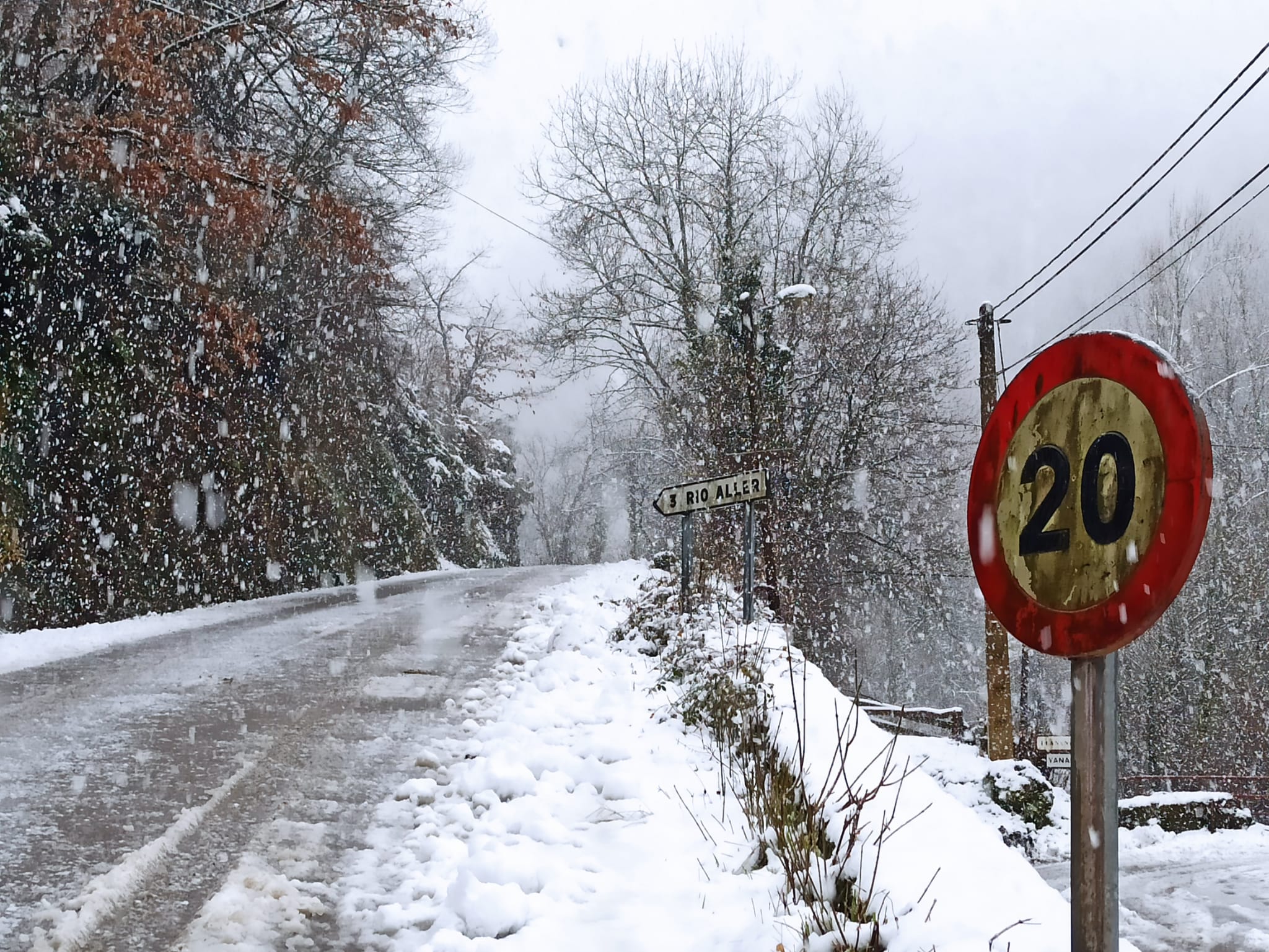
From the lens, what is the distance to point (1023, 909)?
292 centimetres

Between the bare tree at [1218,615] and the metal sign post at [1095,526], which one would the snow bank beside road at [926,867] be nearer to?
the metal sign post at [1095,526]

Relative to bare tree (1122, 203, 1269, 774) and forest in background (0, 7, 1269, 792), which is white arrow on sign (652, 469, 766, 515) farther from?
bare tree (1122, 203, 1269, 774)

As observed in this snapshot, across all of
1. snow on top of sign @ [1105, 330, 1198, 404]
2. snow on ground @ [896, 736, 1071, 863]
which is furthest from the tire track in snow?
snow on ground @ [896, 736, 1071, 863]

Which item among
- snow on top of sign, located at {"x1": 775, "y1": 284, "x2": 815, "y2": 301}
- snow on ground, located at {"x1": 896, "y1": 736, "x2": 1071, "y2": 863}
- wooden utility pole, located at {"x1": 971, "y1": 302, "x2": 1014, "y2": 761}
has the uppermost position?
snow on top of sign, located at {"x1": 775, "y1": 284, "x2": 815, "y2": 301}

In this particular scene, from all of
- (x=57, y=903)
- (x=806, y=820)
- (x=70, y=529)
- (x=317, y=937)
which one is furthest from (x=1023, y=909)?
(x=70, y=529)

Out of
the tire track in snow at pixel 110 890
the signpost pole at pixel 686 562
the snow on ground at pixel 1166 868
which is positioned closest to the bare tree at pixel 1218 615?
the snow on ground at pixel 1166 868

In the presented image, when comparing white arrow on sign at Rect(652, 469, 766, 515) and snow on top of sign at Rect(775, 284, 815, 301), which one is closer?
white arrow on sign at Rect(652, 469, 766, 515)

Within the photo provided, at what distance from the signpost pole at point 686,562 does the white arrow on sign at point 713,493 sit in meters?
0.22

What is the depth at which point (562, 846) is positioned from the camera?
4.27 m

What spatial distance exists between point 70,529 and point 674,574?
26.6 feet

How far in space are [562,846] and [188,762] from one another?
2.42 metres

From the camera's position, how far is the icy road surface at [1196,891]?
10.6 m

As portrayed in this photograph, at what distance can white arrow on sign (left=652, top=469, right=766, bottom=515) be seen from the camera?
30.3 feet

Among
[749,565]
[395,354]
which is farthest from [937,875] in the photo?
[395,354]
